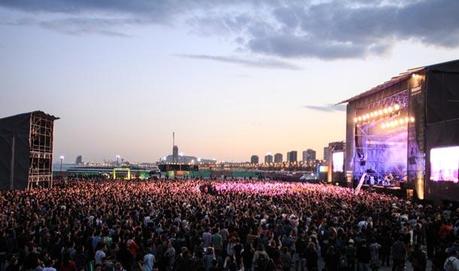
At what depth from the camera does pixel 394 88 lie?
40969mm

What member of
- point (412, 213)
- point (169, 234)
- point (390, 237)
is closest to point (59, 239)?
point (169, 234)

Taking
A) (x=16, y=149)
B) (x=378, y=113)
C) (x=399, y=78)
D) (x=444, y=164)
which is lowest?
(x=444, y=164)

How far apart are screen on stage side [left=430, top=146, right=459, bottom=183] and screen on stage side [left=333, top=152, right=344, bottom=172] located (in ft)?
78.2

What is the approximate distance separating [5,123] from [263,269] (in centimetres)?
3484

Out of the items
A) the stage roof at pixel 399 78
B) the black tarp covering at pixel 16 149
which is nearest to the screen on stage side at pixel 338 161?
the stage roof at pixel 399 78

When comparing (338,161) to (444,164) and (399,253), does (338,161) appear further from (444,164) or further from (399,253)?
(399,253)

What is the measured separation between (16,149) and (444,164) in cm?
3053

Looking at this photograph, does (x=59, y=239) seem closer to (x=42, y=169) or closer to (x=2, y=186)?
(x=2, y=186)

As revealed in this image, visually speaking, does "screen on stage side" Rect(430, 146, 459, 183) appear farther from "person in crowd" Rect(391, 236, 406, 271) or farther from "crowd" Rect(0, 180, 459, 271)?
"person in crowd" Rect(391, 236, 406, 271)

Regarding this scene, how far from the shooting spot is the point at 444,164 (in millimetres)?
32062

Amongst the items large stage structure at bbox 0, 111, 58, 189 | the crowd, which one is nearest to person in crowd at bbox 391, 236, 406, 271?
the crowd

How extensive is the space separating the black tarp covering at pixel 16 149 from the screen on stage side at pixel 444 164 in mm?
29014

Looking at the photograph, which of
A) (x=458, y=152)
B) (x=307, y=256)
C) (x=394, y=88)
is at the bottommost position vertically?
(x=307, y=256)

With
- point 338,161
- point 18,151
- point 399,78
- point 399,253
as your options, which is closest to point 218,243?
point 399,253
